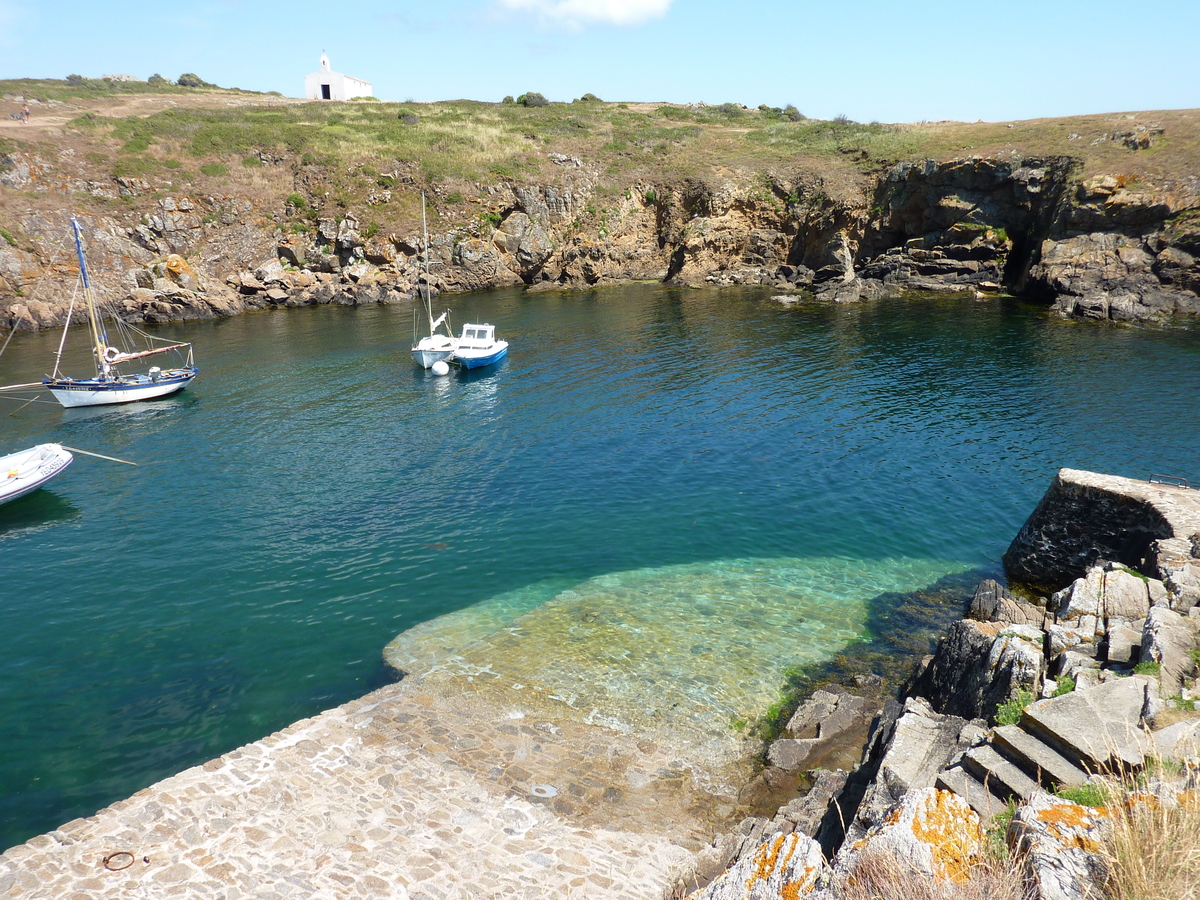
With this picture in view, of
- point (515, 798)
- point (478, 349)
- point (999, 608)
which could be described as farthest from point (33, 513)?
point (999, 608)

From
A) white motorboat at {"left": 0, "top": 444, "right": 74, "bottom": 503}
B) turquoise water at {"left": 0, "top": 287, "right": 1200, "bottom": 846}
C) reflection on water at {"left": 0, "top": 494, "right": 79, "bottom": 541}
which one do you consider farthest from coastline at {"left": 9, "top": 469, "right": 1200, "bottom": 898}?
white motorboat at {"left": 0, "top": 444, "right": 74, "bottom": 503}

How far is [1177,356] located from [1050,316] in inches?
499

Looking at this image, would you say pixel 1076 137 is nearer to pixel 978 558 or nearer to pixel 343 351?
pixel 978 558

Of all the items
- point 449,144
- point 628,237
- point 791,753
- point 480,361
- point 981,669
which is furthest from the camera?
point 449,144

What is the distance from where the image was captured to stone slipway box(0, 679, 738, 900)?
402 inches

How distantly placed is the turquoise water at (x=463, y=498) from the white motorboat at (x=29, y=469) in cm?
110

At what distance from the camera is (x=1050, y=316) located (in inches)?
2073

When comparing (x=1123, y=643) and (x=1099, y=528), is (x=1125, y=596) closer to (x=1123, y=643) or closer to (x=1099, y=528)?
(x=1123, y=643)

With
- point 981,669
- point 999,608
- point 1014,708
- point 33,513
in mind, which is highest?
point 1014,708

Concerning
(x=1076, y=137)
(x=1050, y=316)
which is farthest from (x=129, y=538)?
(x=1076, y=137)

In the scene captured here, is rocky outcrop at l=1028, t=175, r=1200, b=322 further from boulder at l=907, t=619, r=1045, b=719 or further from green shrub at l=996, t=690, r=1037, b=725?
green shrub at l=996, t=690, r=1037, b=725

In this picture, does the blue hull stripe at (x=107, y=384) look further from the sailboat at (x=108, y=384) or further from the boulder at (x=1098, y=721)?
the boulder at (x=1098, y=721)

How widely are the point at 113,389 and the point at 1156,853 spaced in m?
49.0

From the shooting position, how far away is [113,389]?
4088cm
